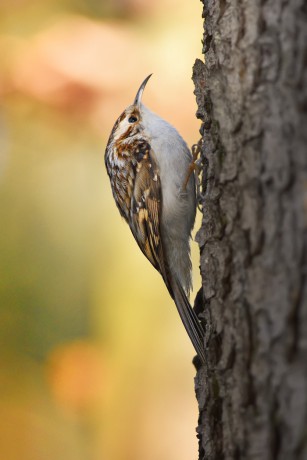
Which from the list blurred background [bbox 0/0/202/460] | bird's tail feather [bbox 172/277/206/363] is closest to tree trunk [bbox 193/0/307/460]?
bird's tail feather [bbox 172/277/206/363]

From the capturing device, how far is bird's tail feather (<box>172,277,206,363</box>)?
2899mm

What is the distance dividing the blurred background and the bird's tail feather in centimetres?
201

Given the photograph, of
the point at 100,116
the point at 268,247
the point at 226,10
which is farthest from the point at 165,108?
the point at 268,247

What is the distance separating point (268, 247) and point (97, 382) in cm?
381

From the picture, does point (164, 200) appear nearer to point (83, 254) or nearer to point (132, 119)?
point (132, 119)

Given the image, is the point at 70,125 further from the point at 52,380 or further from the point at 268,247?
the point at 268,247

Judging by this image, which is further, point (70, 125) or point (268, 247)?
point (70, 125)

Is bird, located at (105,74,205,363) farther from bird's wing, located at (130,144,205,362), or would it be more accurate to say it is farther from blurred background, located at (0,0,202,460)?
blurred background, located at (0,0,202,460)

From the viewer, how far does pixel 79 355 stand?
18.4 feet

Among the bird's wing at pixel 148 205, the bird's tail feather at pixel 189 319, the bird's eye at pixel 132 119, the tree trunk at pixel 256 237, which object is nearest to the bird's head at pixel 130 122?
the bird's eye at pixel 132 119

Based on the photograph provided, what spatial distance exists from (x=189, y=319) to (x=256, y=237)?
114cm

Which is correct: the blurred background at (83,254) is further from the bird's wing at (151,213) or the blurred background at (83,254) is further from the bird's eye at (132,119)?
the bird's wing at (151,213)

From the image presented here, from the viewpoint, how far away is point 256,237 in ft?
6.61

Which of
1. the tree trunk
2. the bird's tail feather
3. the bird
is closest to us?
the tree trunk
